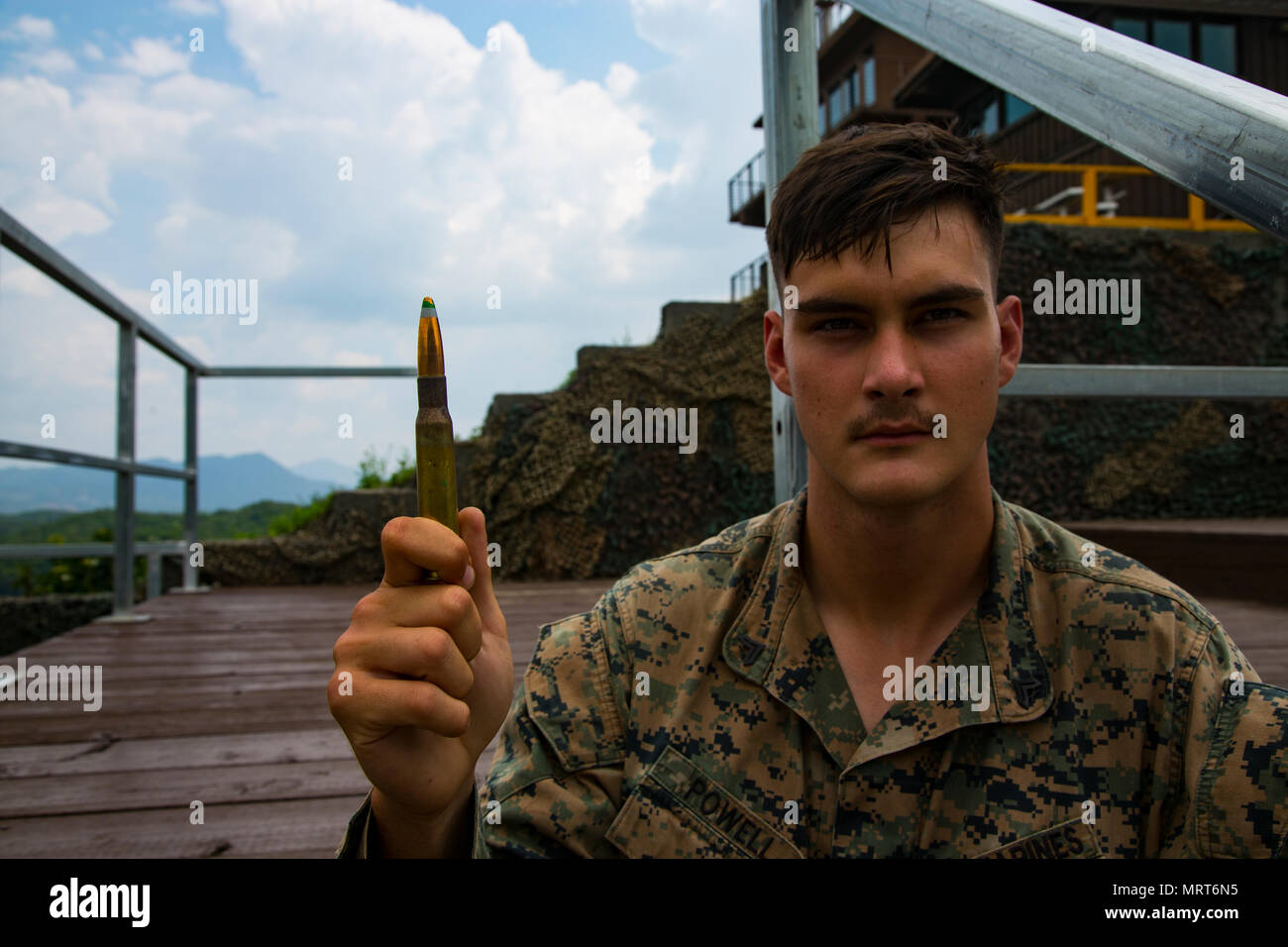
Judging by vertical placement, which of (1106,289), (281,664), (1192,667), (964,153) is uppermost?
(1106,289)

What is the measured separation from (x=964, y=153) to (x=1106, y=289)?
23.1 feet

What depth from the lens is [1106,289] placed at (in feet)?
23.9

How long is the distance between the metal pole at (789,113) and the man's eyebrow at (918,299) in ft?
1.18

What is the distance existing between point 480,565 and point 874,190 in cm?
77

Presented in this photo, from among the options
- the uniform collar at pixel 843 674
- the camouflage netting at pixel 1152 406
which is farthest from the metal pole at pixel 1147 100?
the camouflage netting at pixel 1152 406

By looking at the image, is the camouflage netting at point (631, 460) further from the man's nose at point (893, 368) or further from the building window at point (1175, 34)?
the building window at point (1175, 34)

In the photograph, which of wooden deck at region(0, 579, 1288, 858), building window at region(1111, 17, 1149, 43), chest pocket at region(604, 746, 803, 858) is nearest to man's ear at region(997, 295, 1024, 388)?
chest pocket at region(604, 746, 803, 858)

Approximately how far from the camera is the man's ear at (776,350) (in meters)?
1.33

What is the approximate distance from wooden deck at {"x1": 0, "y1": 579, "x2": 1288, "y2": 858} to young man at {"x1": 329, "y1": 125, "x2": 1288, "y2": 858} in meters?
0.57

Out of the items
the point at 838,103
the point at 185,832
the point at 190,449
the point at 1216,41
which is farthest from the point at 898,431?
the point at 838,103

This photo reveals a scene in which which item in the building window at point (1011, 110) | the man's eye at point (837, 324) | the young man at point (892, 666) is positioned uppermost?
the building window at point (1011, 110)

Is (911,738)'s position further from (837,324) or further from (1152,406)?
(1152,406)
